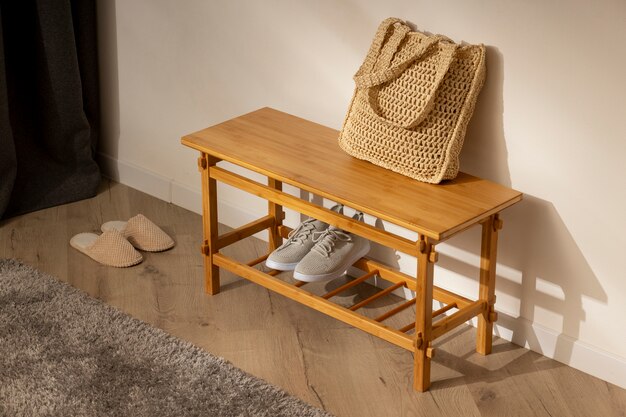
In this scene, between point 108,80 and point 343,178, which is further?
point 108,80

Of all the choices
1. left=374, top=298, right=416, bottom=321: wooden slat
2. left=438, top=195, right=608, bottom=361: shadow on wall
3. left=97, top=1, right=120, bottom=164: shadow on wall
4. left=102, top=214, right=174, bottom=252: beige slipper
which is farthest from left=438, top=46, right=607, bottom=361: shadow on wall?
left=97, top=1, right=120, bottom=164: shadow on wall

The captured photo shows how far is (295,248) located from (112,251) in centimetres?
59

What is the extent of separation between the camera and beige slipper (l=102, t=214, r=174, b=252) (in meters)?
2.85

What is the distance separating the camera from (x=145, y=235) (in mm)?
2857

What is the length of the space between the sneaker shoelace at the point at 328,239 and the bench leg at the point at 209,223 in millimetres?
274

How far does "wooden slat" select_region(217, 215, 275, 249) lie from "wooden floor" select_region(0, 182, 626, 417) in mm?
134

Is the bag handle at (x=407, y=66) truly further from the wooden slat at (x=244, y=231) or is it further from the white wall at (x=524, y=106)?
the wooden slat at (x=244, y=231)

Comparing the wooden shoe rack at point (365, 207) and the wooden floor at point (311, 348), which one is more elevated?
the wooden shoe rack at point (365, 207)

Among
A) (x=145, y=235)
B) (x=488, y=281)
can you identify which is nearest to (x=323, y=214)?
(x=488, y=281)

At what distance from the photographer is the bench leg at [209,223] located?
2490mm

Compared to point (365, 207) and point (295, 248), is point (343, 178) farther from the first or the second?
point (295, 248)

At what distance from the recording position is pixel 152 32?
9.81 ft

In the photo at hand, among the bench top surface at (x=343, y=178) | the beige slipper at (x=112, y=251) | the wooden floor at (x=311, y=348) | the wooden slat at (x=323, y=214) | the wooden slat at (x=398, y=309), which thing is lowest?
the wooden floor at (x=311, y=348)

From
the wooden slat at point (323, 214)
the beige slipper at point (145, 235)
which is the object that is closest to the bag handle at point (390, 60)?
the wooden slat at point (323, 214)
